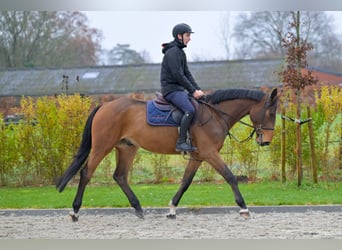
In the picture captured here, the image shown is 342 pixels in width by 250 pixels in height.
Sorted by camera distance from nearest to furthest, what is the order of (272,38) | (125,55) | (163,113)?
1. (163,113)
2. (272,38)
3. (125,55)

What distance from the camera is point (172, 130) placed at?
6.23 meters

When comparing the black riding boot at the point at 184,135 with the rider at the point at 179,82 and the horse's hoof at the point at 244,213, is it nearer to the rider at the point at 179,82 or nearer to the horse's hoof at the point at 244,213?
the rider at the point at 179,82

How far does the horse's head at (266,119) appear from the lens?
612cm

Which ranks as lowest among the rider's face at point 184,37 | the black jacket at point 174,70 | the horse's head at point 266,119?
the horse's head at point 266,119

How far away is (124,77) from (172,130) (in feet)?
29.5

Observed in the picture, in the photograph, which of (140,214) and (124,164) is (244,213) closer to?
(140,214)

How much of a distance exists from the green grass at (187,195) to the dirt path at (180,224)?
0.26 m

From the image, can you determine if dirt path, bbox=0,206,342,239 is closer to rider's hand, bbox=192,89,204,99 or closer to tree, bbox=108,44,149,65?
rider's hand, bbox=192,89,204,99

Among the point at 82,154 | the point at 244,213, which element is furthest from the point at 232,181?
the point at 82,154

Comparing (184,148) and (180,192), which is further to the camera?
(180,192)

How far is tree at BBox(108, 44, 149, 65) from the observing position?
66.9ft

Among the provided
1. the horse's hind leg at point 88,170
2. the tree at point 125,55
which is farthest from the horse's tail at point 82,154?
the tree at point 125,55

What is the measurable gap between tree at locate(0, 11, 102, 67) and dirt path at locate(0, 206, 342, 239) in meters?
7.59

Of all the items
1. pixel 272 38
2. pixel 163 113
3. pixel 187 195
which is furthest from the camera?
pixel 272 38
